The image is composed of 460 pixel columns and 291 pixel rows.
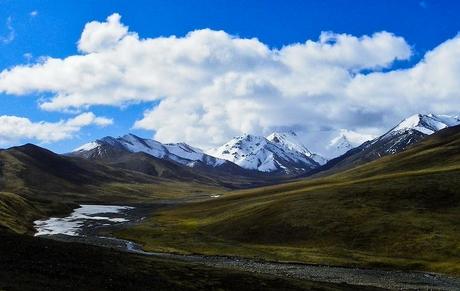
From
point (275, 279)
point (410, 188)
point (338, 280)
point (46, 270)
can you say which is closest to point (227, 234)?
point (410, 188)

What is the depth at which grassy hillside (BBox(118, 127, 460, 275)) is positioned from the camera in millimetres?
99938

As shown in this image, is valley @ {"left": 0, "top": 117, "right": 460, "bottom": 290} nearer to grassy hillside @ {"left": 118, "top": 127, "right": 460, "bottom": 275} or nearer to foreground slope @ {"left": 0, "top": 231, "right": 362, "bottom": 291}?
grassy hillside @ {"left": 118, "top": 127, "right": 460, "bottom": 275}

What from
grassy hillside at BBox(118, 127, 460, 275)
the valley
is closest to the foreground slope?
the valley

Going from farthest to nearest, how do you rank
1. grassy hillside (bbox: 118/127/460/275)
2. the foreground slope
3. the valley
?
grassy hillside (bbox: 118/127/460/275)
the valley
the foreground slope

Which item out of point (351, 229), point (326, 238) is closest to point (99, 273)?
point (326, 238)

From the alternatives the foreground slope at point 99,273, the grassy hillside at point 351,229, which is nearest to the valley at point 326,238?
the grassy hillside at point 351,229

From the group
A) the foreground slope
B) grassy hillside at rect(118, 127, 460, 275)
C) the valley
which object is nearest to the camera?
the foreground slope

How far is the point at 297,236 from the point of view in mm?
121375

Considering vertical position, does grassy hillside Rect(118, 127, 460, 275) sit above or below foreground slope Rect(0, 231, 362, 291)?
above

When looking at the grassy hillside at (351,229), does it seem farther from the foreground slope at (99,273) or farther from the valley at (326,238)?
the foreground slope at (99,273)

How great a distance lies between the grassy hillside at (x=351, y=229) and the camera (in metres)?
99.9

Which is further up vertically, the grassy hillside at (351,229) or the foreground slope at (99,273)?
the grassy hillside at (351,229)

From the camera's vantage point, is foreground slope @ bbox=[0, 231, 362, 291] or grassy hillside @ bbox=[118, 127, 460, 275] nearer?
foreground slope @ bbox=[0, 231, 362, 291]

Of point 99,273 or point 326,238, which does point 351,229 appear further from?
point 99,273
